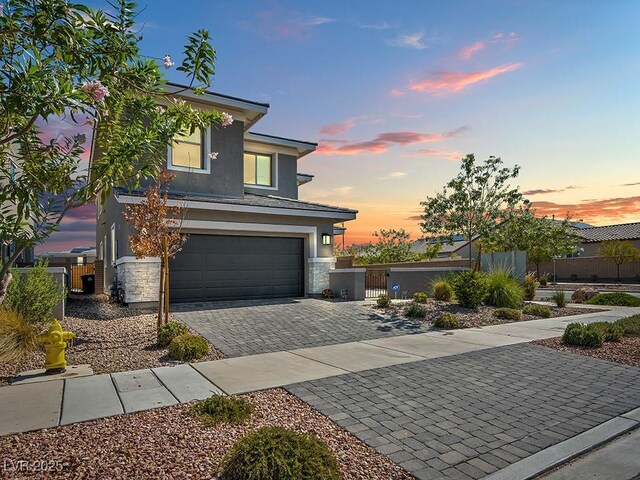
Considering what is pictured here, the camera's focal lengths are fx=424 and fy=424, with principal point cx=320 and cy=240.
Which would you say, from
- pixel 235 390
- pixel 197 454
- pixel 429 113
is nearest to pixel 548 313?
pixel 429 113

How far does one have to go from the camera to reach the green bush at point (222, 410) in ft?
15.9

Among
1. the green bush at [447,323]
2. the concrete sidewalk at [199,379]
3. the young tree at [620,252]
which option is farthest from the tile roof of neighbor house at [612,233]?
the concrete sidewalk at [199,379]

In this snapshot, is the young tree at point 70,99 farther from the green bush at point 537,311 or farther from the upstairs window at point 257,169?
the upstairs window at point 257,169

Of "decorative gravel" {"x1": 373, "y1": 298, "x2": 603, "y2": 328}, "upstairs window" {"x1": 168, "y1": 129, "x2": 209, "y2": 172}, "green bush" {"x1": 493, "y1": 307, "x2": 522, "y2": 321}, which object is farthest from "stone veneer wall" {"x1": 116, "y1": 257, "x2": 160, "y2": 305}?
"green bush" {"x1": 493, "y1": 307, "x2": 522, "y2": 321}

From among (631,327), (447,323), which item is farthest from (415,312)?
(631,327)

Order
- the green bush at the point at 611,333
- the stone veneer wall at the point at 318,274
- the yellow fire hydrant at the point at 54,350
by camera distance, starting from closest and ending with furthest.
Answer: the yellow fire hydrant at the point at 54,350 → the green bush at the point at 611,333 → the stone veneer wall at the point at 318,274

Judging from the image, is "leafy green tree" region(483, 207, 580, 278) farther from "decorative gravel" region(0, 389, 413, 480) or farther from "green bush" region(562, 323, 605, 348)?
"decorative gravel" region(0, 389, 413, 480)

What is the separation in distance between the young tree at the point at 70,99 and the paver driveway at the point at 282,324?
474cm

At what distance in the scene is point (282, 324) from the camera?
37.3 ft

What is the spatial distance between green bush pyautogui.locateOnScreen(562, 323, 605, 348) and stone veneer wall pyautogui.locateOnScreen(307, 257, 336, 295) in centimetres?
917

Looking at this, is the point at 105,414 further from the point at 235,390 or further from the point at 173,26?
the point at 173,26

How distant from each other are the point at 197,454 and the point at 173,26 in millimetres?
5691

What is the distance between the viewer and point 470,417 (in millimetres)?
5152

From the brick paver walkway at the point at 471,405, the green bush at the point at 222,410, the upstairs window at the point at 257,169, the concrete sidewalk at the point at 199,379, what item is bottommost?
the brick paver walkway at the point at 471,405
